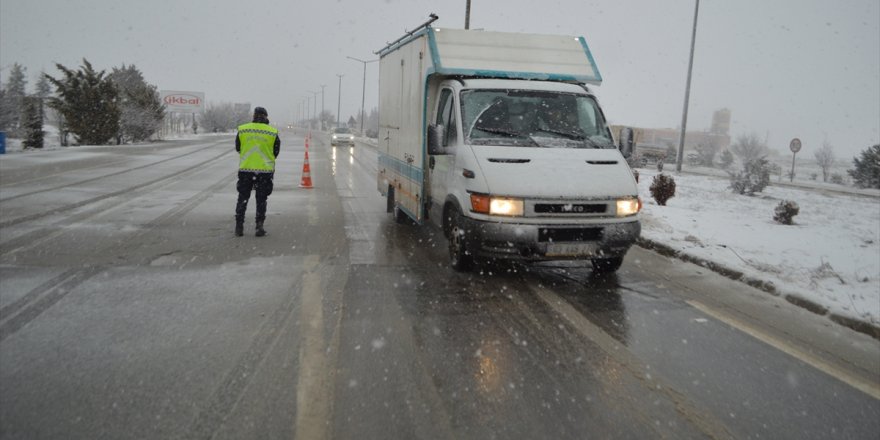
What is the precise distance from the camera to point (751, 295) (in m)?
6.15

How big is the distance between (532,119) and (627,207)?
5.17 feet

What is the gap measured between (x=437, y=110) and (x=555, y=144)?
1777 mm

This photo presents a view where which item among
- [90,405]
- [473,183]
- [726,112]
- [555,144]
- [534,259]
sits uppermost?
[726,112]

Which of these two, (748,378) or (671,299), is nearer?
(748,378)

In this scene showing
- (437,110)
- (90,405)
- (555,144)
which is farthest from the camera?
(437,110)

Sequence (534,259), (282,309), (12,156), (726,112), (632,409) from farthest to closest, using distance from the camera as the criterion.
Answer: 1. (726,112)
2. (12,156)
3. (534,259)
4. (282,309)
5. (632,409)

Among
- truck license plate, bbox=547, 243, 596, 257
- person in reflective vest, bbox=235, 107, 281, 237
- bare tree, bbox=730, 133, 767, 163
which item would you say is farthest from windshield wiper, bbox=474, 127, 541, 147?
bare tree, bbox=730, 133, 767, 163

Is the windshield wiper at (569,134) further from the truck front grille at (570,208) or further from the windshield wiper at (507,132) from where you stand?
the truck front grille at (570,208)

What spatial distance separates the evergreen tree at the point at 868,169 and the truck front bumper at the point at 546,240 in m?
30.3

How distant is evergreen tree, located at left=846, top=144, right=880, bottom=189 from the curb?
27513mm

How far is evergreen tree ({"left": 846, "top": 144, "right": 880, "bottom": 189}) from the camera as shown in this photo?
29.1 meters

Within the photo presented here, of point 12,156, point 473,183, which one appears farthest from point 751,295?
point 12,156

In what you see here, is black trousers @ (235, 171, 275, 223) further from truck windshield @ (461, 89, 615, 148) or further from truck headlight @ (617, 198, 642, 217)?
truck headlight @ (617, 198, 642, 217)

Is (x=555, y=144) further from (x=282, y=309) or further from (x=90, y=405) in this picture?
(x=90, y=405)
